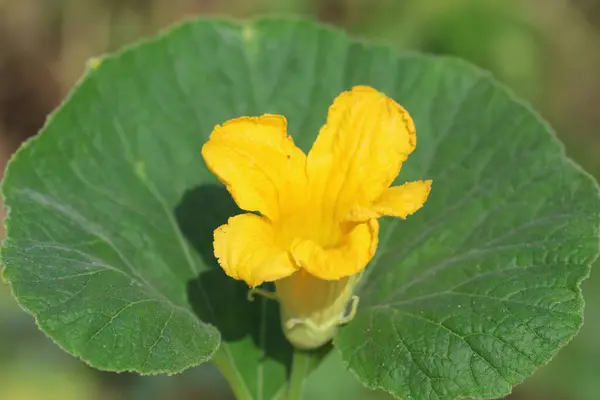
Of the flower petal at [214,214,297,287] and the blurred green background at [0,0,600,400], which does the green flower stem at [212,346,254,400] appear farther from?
the blurred green background at [0,0,600,400]

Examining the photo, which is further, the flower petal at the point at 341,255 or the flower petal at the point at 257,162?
the flower petal at the point at 257,162

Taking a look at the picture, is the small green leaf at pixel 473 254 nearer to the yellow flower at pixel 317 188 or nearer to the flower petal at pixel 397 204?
the yellow flower at pixel 317 188

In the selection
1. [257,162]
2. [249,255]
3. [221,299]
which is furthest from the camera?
[221,299]

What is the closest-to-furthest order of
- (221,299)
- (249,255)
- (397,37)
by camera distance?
(249,255), (221,299), (397,37)

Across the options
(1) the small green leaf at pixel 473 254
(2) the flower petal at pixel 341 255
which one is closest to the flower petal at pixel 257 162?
(2) the flower petal at pixel 341 255

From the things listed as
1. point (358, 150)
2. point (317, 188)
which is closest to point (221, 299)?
point (317, 188)

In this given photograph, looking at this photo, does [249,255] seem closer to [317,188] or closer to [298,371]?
[317,188]

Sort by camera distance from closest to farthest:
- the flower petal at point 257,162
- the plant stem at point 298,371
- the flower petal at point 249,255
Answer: the flower petal at point 249,255
the flower petal at point 257,162
the plant stem at point 298,371
